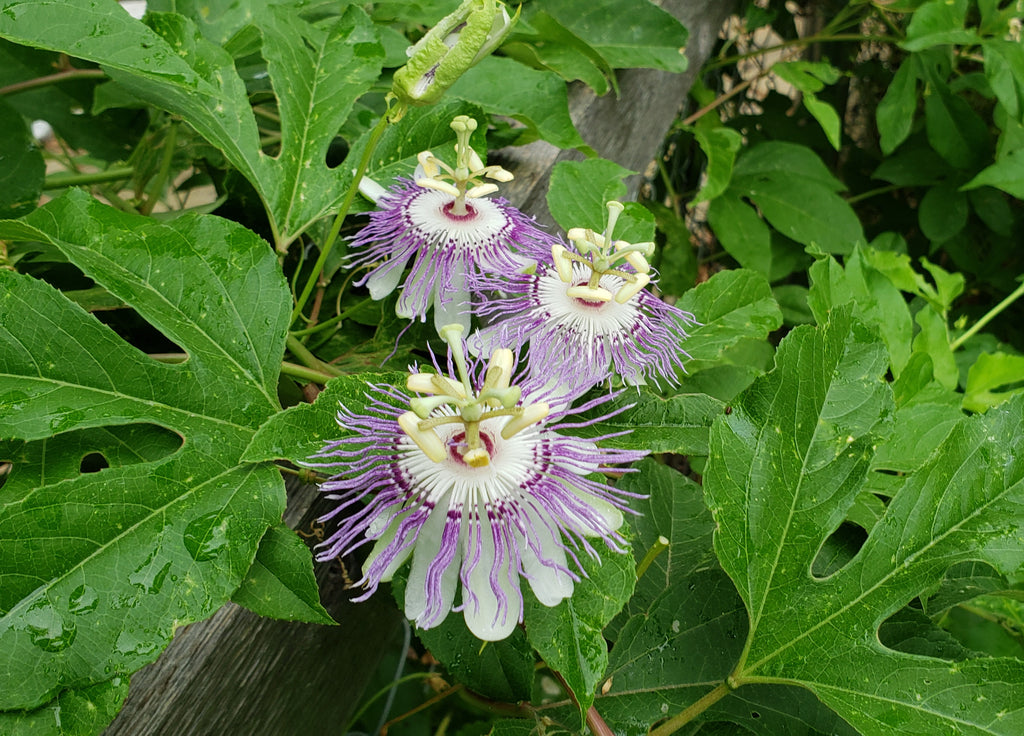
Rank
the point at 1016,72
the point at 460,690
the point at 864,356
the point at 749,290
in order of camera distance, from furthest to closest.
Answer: the point at 1016,72 < the point at 460,690 < the point at 749,290 < the point at 864,356

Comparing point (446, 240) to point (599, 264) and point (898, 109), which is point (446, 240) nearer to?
point (599, 264)

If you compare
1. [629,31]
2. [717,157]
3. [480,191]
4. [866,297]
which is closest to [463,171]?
[480,191]

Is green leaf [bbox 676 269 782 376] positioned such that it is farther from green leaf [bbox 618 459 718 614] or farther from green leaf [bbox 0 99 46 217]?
green leaf [bbox 0 99 46 217]

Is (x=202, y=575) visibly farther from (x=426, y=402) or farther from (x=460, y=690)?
(x=460, y=690)

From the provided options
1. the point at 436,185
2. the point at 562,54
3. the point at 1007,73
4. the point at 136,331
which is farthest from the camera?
the point at 1007,73

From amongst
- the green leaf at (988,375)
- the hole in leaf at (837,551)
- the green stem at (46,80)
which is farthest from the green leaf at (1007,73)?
the green stem at (46,80)

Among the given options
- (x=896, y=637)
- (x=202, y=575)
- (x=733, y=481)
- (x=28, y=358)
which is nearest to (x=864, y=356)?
(x=733, y=481)

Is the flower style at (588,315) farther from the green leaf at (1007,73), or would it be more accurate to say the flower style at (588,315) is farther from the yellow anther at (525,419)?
the green leaf at (1007,73)
